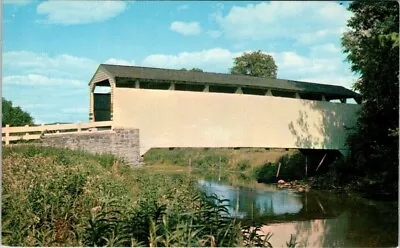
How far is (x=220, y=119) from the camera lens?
11.3m

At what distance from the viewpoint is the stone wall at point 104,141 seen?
33.3 feet

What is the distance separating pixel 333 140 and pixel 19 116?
29.4 feet

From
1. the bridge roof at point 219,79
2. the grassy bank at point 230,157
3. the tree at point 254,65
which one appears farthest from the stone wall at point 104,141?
the tree at point 254,65

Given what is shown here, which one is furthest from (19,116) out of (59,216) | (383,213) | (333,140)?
(333,140)

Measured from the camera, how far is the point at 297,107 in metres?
12.7

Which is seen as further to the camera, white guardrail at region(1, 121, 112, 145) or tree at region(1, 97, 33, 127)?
white guardrail at region(1, 121, 112, 145)

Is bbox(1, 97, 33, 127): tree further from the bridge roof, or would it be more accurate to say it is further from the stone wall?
the bridge roof

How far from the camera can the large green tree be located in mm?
8930

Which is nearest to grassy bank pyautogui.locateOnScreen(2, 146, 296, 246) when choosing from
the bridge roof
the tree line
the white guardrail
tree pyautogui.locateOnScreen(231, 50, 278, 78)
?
the tree line

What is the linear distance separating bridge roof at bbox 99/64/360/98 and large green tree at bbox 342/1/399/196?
39.8 inches

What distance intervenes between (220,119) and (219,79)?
3.64 feet

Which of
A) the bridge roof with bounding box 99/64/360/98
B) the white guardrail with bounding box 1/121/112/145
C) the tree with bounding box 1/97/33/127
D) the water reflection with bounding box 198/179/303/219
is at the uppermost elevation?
the bridge roof with bounding box 99/64/360/98

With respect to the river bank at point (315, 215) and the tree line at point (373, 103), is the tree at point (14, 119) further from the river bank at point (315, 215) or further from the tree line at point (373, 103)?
the river bank at point (315, 215)

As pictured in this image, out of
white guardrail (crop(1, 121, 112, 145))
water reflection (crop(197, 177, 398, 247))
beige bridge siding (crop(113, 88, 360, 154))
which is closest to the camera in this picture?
water reflection (crop(197, 177, 398, 247))
